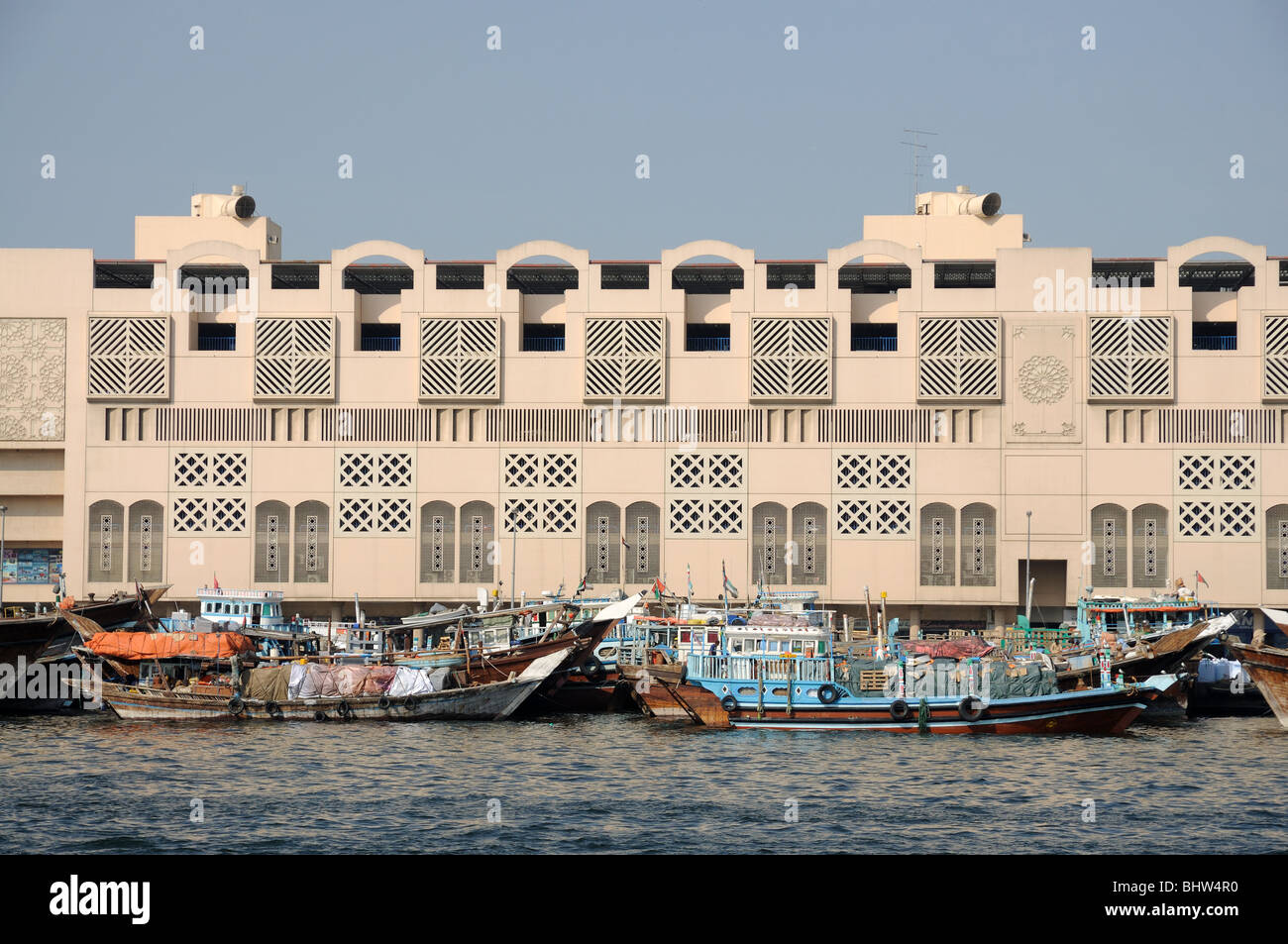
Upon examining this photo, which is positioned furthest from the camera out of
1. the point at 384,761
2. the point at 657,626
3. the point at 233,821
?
the point at 657,626

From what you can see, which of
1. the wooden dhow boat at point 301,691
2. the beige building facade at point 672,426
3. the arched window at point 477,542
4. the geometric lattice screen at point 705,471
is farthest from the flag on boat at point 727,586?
the wooden dhow boat at point 301,691

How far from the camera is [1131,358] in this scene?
7312 centimetres

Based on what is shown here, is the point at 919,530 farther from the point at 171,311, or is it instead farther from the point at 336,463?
the point at 171,311

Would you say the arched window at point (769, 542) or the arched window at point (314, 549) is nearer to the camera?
the arched window at point (769, 542)

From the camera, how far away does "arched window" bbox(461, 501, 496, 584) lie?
74.8 m

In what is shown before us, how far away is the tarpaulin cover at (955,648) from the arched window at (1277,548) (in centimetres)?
2322

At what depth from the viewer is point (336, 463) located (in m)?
75.5

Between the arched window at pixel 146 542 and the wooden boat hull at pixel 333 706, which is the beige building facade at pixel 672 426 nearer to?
the arched window at pixel 146 542

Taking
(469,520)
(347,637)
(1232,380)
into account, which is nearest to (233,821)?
(347,637)

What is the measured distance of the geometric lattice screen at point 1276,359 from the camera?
72438mm

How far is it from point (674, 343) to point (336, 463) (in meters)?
18.8

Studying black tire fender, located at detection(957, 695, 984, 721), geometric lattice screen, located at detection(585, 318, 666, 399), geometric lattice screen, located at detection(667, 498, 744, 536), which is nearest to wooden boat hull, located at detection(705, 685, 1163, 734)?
black tire fender, located at detection(957, 695, 984, 721)

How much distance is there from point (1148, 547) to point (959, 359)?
13459 mm
